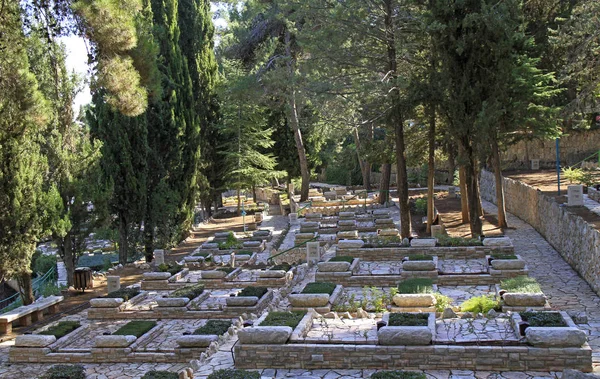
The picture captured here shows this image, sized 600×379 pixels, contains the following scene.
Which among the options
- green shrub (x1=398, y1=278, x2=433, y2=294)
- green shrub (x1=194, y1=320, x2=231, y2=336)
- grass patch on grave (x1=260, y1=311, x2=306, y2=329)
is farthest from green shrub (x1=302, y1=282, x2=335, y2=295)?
grass patch on grave (x1=260, y1=311, x2=306, y2=329)

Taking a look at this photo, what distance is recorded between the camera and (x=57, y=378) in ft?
37.4

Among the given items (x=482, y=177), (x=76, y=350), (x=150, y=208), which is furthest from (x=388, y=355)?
(x=482, y=177)

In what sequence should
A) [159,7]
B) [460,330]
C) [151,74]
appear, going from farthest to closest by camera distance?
[159,7], [151,74], [460,330]

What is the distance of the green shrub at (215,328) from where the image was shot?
42.8ft

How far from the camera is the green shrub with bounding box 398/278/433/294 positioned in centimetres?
1416

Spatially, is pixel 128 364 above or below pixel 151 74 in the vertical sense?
below

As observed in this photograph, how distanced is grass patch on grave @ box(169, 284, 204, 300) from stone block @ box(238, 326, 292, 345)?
21.9ft

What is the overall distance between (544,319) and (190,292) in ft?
32.8

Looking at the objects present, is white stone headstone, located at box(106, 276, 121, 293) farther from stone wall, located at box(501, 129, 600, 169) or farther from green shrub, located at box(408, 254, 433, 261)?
stone wall, located at box(501, 129, 600, 169)

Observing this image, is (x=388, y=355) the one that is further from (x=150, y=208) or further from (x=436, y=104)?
(x=150, y=208)

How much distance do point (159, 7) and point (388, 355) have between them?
2325 centimetres

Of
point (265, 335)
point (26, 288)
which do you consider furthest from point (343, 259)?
point (26, 288)

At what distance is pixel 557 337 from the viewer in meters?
9.11

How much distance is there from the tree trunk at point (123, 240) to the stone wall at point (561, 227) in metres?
15.8
